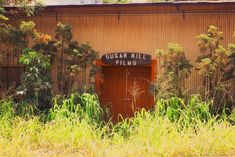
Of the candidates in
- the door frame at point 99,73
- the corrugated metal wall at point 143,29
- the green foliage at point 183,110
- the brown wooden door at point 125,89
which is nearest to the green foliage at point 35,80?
the door frame at point 99,73

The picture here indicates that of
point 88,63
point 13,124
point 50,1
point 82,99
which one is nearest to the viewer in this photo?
point 13,124

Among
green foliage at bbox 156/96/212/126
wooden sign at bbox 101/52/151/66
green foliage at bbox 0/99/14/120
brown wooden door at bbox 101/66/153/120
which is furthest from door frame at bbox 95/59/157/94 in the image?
green foliage at bbox 0/99/14/120

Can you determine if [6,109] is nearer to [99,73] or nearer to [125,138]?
[99,73]

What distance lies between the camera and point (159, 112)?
10.7 meters

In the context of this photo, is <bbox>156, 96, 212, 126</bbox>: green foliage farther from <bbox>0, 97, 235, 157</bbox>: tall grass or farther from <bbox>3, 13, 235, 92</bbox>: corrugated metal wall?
<bbox>3, 13, 235, 92</bbox>: corrugated metal wall

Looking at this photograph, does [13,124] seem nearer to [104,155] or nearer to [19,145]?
[19,145]

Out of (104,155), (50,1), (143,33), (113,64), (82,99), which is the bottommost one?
(104,155)

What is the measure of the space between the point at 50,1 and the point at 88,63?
832 centimetres

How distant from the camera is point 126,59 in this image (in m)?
13.8

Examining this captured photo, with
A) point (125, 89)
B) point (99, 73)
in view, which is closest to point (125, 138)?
point (99, 73)

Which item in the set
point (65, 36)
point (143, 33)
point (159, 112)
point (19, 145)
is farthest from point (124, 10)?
point (19, 145)

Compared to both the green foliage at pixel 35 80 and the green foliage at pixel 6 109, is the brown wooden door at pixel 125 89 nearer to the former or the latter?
the green foliage at pixel 35 80

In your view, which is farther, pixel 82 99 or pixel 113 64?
pixel 113 64

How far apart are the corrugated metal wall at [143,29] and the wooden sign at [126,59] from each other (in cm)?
18
